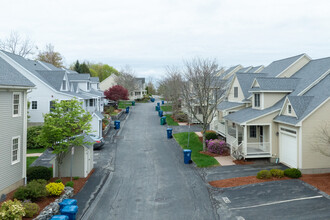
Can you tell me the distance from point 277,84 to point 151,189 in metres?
14.0

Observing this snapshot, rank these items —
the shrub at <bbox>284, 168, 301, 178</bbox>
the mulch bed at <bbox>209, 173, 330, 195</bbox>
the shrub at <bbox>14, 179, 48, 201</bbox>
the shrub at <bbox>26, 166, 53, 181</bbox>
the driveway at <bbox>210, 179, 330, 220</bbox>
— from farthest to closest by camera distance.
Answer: the shrub at <bbox>284, 168, 301, 178</bbox> → the shrub at <bbox>26, 166, 53, 181</bbox> → the mulch bed at <bbox>209, 173, 330, 195</bbox> → the shrub at <bbox>14, 179, 48, 201</bbox> → the driveway at <bbox>210, 179, 330, 220</bbox>

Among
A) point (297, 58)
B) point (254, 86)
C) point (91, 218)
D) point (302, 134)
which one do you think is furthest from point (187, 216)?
point (297, 58)

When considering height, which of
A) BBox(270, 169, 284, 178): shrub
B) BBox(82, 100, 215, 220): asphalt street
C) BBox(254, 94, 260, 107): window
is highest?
BBox(254, 94, 260, 107): window

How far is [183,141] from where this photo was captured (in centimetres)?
2673

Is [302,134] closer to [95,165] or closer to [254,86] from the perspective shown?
[254,86]

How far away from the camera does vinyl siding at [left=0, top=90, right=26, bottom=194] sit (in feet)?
40.5

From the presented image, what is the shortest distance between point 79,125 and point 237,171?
11.0 meters

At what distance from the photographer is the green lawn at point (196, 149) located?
1927 cm

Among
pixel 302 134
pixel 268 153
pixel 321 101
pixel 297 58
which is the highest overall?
pixel 297 58

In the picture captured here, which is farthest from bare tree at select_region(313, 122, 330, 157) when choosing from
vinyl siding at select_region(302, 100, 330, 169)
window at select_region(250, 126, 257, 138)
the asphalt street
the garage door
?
the asphalt street

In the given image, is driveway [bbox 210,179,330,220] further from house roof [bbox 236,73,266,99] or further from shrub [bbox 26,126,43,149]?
shrub [bbox 26,126,43,149]

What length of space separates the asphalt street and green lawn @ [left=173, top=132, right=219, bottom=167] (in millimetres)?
938

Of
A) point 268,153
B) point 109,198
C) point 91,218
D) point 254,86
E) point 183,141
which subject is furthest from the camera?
point 183,141

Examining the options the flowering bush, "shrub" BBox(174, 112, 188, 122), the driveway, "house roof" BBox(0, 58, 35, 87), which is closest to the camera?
the driveway
